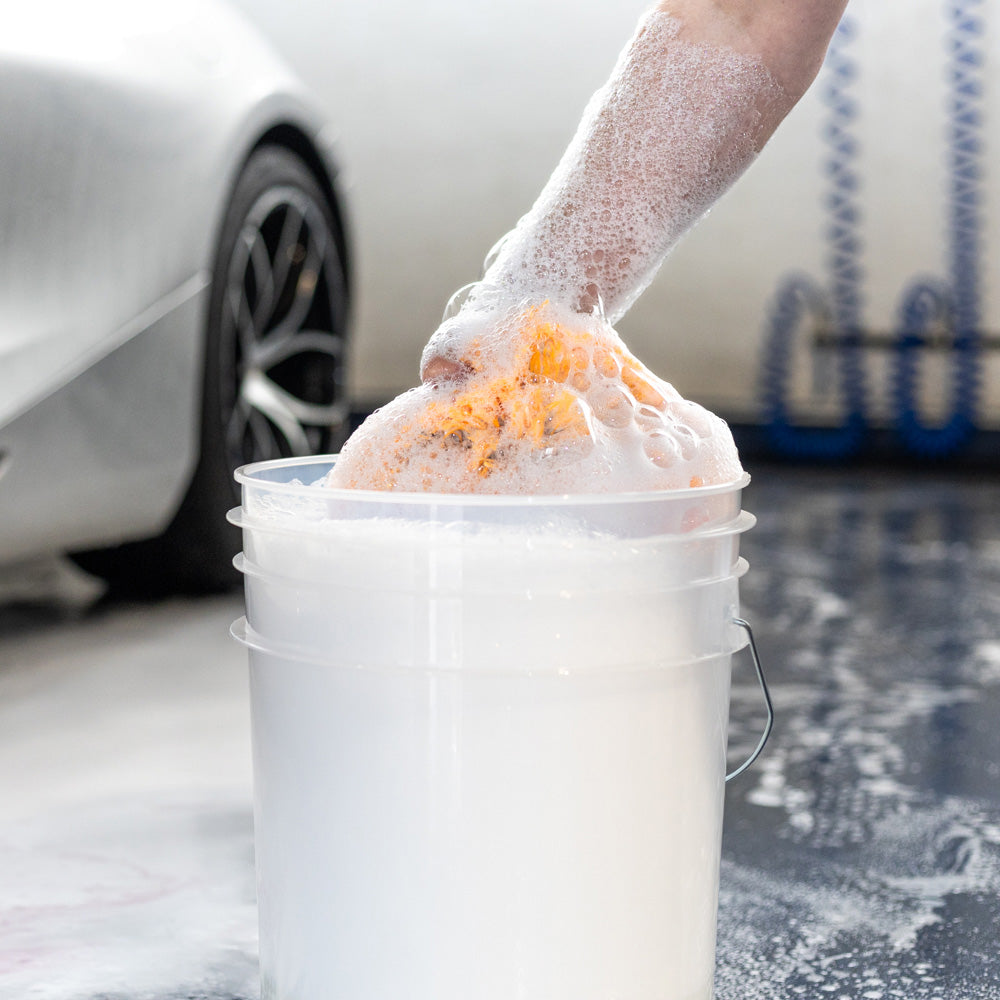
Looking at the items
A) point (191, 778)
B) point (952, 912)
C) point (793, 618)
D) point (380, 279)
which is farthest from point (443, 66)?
point (952, 912)

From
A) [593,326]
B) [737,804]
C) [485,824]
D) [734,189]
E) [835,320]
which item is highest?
[734,189]

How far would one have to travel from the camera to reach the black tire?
1.86 m

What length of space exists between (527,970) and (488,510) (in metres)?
0.25

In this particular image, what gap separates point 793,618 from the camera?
2.01 meters

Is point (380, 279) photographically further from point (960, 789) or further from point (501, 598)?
point (501, 598)

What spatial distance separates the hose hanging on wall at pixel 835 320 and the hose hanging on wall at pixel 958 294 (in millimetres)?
151

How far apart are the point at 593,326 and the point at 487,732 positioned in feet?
0.87

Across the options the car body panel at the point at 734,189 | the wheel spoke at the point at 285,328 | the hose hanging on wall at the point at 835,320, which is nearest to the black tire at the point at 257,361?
the wheel spoke at the point at 285,328

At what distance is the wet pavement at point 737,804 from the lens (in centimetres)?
92

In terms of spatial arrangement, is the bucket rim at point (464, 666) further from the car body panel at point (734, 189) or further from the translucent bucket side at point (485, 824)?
the car body panel at point (734, 189)

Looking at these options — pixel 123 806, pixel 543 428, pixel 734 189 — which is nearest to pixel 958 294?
pixel 734 189

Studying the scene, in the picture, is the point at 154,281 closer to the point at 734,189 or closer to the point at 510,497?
the point at 510,497

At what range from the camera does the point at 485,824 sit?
2.28 ft

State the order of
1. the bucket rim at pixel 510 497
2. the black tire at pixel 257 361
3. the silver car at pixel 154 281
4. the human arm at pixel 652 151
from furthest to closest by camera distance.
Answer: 1. the black tire at pixel 257 361
2. the silver car at pixel 154 281
3. the human arm at pixel 652 151
4. the bucket rim at pixel 510 497
